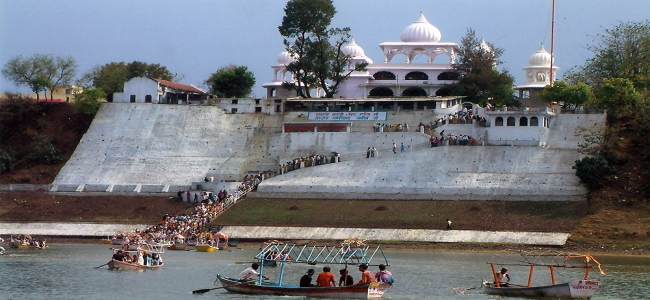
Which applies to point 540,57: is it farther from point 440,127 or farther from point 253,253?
point 253,253

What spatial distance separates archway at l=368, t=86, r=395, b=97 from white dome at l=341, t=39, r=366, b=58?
20.9 feet

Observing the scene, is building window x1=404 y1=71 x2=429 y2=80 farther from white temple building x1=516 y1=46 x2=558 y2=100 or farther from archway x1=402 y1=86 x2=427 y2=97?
white temple building x1=516 y1=46 x2=558 y2=100

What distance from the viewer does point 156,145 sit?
122m

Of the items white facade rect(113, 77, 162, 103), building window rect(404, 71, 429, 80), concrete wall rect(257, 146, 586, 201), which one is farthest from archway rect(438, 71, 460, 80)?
white facade rect(113, 77, 162, 103)

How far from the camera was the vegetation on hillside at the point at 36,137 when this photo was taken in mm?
119938

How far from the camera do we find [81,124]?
422 feet

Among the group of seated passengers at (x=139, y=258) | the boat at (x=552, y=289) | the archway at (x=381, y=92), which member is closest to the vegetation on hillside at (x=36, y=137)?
the archway at (x=381, y=92)

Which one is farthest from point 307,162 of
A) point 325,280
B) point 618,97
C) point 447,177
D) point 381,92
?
point 325,280

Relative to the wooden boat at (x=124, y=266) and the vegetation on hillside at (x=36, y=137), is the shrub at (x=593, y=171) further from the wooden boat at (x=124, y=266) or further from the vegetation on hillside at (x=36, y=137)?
the vegetation on hillside at (x=36, y=137)

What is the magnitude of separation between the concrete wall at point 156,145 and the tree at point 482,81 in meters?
19.7

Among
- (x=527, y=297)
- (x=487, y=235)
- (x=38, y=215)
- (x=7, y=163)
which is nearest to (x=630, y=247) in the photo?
(x=487, y=235)

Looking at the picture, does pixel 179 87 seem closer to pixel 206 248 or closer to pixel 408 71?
pixel 408 71

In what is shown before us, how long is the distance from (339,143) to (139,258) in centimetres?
4421

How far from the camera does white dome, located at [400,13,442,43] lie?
143 metres
